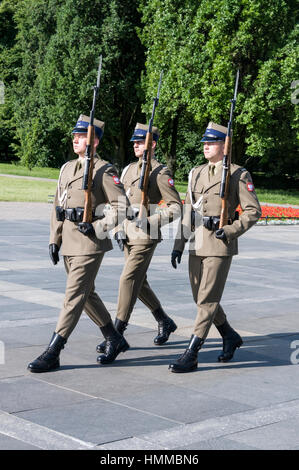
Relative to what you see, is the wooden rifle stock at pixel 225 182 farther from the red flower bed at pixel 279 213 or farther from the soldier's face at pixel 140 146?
the red flower bed at pixel 279 213

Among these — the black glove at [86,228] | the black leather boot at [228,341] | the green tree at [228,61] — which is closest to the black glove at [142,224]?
the black glove at [86,228]

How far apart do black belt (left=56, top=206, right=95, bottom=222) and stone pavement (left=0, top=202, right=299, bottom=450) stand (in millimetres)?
1146

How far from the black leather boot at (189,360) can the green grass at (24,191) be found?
858 inches

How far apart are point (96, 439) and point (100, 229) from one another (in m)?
2.15

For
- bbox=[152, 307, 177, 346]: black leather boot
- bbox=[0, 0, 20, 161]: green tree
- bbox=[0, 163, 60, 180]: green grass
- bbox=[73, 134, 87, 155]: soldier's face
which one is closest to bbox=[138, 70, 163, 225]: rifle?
bbox=[73, 134, 87, 155]: soldier's face

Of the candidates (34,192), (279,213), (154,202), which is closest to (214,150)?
(154,202)

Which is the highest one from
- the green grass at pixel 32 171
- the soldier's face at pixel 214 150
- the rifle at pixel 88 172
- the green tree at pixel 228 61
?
the green tree at pixel 228 61

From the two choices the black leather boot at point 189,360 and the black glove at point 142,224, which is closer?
the black leather boot at point 189,360

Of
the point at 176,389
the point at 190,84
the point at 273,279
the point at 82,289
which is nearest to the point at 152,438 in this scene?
the point at 176,389

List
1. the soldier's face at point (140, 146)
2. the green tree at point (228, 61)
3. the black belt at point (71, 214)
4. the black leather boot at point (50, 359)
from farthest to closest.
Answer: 1. the green tree at point (228, 61)
2. the soldier's face at point (140, 146)
3. the black belt at point (71, 214)
4. the black leather boot at point (50, 359)

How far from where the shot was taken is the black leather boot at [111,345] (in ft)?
21.4

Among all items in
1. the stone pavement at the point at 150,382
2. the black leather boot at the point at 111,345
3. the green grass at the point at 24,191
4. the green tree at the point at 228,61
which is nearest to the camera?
the stone pavement at the point at 150,382

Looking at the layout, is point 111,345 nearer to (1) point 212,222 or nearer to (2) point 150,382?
(2) point 150,382

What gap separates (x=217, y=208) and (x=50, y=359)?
180 cm
